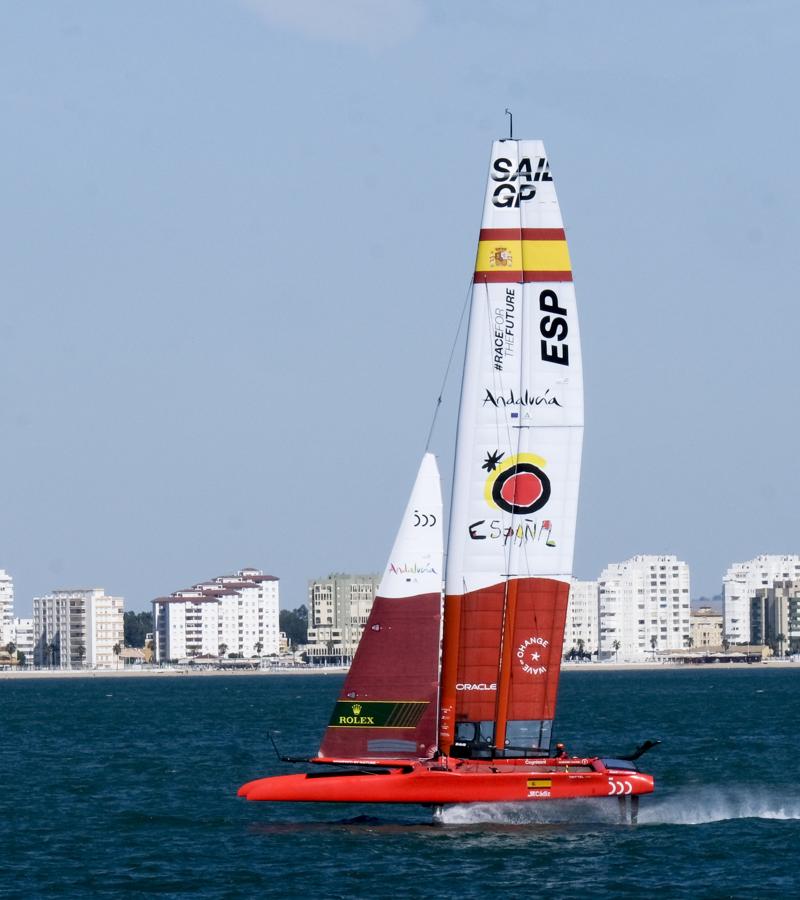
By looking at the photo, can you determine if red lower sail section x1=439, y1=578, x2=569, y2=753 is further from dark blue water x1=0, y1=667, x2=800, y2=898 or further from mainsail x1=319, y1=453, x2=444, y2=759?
dark blue water x1=0, y1=667, x2=800, y2=898

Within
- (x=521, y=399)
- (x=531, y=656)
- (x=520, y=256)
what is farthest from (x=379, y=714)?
(x=520, y=256)

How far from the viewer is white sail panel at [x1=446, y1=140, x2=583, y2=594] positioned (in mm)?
35500

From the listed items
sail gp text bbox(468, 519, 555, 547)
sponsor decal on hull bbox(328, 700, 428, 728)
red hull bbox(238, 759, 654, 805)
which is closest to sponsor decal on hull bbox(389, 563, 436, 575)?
sail gp text bbox(468, 519, 555, 547)

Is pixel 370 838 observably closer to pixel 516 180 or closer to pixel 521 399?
pixel 521 399

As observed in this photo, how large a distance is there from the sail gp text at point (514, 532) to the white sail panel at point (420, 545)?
885mm

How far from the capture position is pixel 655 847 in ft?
113

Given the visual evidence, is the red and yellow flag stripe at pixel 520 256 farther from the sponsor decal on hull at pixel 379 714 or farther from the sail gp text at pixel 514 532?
the sponsor decal on hull at pixel 379 714

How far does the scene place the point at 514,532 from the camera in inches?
1419

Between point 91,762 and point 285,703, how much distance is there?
6604 cm

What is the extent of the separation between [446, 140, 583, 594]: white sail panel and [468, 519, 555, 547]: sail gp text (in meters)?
0.02

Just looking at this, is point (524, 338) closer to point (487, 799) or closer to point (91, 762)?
point (487, 799)

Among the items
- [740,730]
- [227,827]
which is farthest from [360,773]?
[740,730]

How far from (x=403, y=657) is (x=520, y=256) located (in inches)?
304

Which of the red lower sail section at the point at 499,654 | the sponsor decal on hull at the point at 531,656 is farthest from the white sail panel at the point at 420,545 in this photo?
the sponsor decal on hull at the point at 531,656
